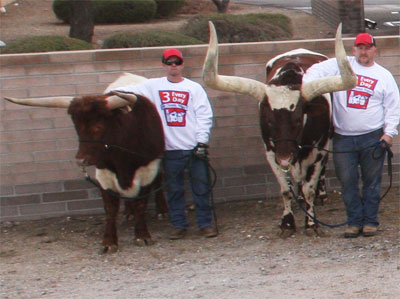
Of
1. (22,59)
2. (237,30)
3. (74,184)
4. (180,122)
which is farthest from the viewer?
(237,30)

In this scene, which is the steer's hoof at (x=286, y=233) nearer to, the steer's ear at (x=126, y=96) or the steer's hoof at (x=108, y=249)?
the steer's hoof at (x=108, y=249)

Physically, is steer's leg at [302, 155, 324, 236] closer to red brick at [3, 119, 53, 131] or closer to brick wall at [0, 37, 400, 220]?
brick wall at [0, 37, 400, 220]

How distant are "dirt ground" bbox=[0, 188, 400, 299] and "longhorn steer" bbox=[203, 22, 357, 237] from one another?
1.87 feet

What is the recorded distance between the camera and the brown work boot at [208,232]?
9000 mm

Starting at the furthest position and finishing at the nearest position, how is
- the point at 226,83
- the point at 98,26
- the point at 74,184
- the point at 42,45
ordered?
the point at 98,26 < the point at 42,45 < the point at 74,184 < the point at 226,83

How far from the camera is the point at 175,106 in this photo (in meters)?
8.73

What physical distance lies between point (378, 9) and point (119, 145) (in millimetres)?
22159

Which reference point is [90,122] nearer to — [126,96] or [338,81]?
[126,96]

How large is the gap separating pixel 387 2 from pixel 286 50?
74.3ft

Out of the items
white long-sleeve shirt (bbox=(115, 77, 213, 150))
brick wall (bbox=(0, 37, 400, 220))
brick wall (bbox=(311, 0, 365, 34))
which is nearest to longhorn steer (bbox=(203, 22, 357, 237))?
white long-sleeve shirt (bbox=(115, 77, 213, 150))

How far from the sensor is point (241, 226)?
9.39 meters

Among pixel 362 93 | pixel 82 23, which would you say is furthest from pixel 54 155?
pixel 82 23

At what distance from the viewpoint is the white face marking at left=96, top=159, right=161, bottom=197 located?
8664 mm

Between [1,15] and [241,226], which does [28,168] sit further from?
[1,15]
